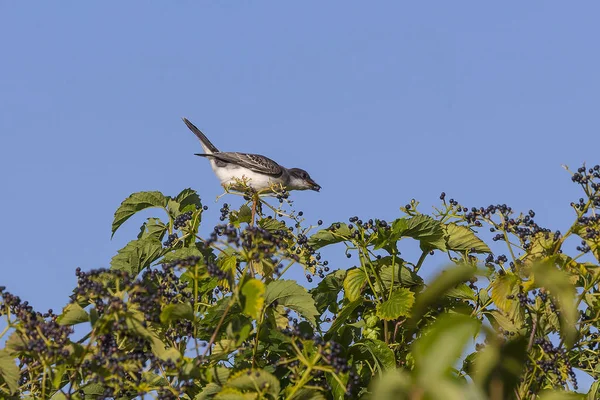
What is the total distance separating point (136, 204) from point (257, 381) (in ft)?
12.8

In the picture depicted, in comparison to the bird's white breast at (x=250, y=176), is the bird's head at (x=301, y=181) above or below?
above

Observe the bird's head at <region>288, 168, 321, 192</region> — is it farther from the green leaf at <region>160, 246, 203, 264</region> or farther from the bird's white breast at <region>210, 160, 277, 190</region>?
the green leaf at <region>160, 246, 203, 264</region>

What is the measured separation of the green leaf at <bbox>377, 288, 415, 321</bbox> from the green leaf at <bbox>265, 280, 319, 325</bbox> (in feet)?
1.60

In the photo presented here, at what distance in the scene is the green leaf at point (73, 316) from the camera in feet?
13.7

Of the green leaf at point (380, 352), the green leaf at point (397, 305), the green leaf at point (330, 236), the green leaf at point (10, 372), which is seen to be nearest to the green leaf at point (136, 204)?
the green leaf at point (330, 236)

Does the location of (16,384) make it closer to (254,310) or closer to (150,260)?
(254,310)

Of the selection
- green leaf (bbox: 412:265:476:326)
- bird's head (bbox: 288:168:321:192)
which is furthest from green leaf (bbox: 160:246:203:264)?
bird's head (bbox: 288:168:321:192)

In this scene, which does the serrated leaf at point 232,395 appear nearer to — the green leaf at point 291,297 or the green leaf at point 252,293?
the green leaf at point 252,293

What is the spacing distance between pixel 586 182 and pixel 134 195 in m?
3.88

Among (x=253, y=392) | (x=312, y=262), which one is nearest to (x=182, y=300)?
(x=253, y=392)

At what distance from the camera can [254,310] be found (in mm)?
3625

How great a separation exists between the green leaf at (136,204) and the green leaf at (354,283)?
2293 millimetres

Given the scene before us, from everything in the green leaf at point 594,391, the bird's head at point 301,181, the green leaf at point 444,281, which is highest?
the bird's head at point 301,181

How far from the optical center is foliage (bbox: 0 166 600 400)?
387 cm
